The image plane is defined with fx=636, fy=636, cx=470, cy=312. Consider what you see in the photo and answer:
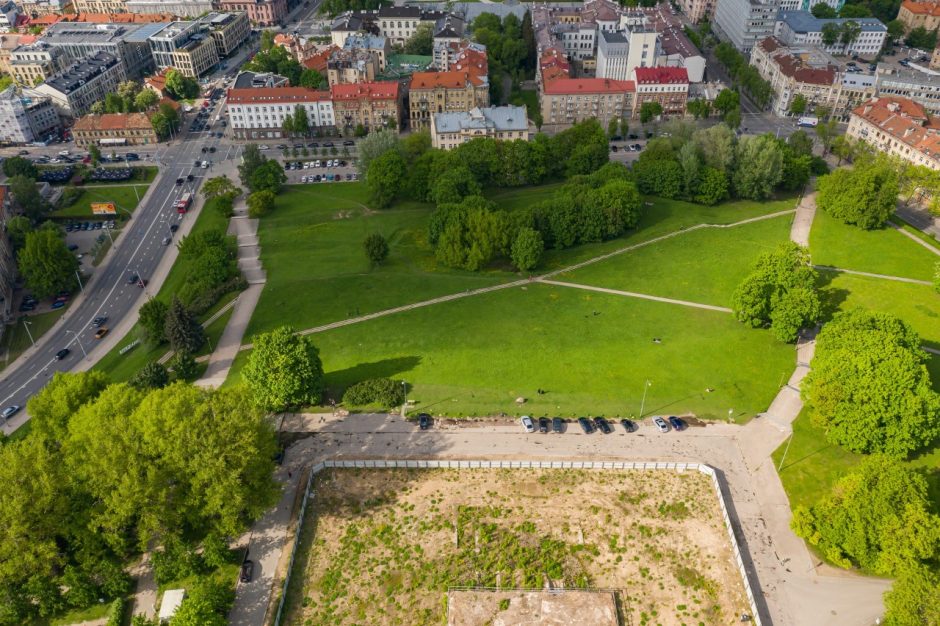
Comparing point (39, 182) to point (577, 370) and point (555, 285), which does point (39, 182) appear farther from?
point (577, 370)

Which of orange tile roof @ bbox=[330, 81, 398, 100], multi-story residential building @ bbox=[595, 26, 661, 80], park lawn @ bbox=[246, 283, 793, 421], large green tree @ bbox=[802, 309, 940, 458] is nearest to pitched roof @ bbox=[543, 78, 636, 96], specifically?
multi-story residential building @ bbox=[595, 26, 661, 80]

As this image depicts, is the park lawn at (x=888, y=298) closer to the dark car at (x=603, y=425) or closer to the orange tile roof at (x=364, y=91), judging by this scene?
the dark car at (x=603, y=425)

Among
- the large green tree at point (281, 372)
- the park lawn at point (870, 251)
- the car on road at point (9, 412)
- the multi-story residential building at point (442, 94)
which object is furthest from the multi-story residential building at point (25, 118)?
the park lawn at point (870, 251)

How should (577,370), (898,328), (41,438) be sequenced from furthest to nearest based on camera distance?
1. (577,370)
2. (898,328)
3. (41,438)

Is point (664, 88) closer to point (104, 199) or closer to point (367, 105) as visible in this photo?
point (367, 105)

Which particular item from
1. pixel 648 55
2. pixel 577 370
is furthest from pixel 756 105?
pixel 577 370
